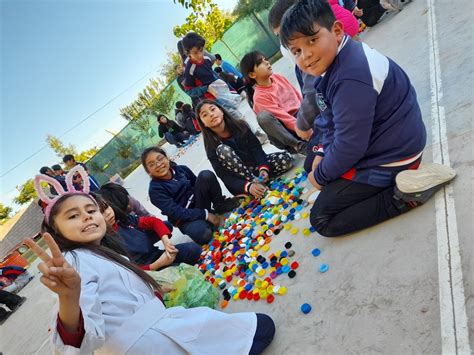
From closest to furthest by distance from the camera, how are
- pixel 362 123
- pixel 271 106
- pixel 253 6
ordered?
pixel 362 123, pixel 271 106, pixel 253 6

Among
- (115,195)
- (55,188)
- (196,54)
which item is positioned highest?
(196,54)

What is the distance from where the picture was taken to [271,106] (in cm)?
321

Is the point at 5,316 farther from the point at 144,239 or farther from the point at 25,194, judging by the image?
the point at 25,194

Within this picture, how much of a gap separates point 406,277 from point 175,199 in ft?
7.42

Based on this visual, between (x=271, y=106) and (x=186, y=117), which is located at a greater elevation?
(x=271, y=106)

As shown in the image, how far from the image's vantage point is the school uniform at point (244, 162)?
123 inches

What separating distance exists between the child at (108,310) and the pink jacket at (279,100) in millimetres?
2055

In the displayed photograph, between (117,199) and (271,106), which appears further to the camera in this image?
(271,106)

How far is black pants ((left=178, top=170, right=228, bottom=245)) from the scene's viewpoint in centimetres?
301

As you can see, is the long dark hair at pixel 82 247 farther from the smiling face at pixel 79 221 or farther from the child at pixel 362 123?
the child at pixel 362 123

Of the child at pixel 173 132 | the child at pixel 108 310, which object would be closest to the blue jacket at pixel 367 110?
the child at pixel 108 310

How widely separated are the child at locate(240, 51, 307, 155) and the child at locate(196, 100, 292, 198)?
0.52ft

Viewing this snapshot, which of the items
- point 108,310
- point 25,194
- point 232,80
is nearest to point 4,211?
point 25,194

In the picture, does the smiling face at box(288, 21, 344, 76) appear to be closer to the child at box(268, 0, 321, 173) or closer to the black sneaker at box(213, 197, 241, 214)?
the child at box(268, 0, 321, 173)
